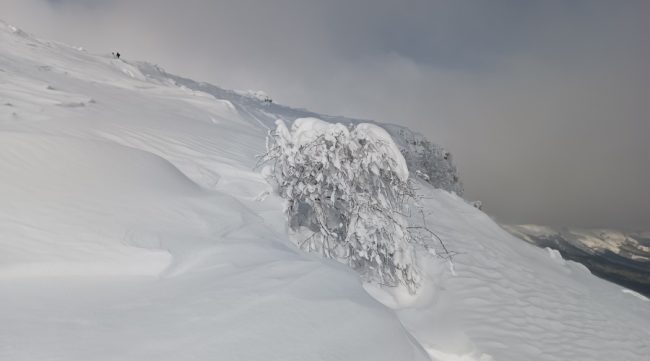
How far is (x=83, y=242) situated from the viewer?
3.74 meters

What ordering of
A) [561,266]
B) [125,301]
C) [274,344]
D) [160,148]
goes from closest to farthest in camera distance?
[274,344] → [125,301] → [160,148] → [561,266]

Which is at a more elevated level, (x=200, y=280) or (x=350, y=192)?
(x=350, y=192)

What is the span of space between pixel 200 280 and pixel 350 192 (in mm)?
3542

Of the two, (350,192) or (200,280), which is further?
(350,192)

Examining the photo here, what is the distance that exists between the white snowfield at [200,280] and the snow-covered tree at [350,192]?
0.42m

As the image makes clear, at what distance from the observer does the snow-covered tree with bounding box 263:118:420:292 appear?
6.61 metres

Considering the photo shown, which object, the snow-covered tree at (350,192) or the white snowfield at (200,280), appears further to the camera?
the snow-covered tree at (350,192)

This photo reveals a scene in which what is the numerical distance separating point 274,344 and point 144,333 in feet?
2.66

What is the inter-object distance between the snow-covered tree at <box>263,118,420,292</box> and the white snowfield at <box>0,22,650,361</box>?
1.39 feet

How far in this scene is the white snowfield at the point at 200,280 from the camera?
272 cm

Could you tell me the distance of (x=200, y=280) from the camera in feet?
11.8

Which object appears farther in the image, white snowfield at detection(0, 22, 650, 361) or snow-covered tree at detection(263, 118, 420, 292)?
snow-covered tree at detection(263, 118, 420, 292)

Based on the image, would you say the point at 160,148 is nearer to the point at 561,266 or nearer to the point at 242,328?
the point at 242,328

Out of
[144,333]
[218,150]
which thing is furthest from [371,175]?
[144,333]
